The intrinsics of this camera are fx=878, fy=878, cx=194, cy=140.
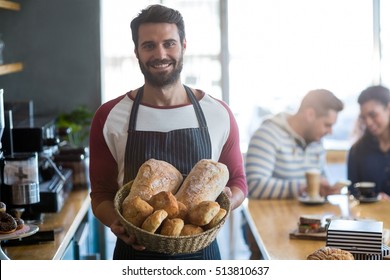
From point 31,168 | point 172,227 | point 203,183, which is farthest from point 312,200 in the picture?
point 172,227

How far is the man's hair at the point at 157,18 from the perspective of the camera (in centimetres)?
184

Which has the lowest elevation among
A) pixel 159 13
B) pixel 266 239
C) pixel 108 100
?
pixel 266 239

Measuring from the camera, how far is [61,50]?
7.32ft

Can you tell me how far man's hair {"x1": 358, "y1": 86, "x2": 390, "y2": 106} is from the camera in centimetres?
299

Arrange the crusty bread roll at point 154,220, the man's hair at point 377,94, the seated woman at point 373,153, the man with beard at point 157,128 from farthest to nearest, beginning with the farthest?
1. the seated woman at point 373,153
2. the man's hair at point 377,94
3. the man with beard at point 157,128
4. the crusty bread roll at point 154,220

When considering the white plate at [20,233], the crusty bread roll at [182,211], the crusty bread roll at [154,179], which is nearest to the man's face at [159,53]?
the crusty bread roll at [154,179]

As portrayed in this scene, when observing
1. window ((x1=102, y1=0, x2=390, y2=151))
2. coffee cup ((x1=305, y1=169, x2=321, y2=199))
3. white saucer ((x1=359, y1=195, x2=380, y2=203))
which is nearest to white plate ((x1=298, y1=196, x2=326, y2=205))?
coffee cup ((x1=305, y1=169, x2=321, y2=199))

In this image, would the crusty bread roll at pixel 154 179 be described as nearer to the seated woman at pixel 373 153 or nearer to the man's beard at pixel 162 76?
the man's beard at pixel 162 76

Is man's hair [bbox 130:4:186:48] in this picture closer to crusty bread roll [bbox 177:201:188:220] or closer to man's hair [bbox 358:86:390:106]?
crusty bread roll [bbox 177:201:188:220]

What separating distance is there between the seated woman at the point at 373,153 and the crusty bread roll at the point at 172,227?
5.20ft

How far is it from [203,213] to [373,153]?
1.60 m

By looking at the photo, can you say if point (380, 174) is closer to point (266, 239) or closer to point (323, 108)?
point (323, 108)
